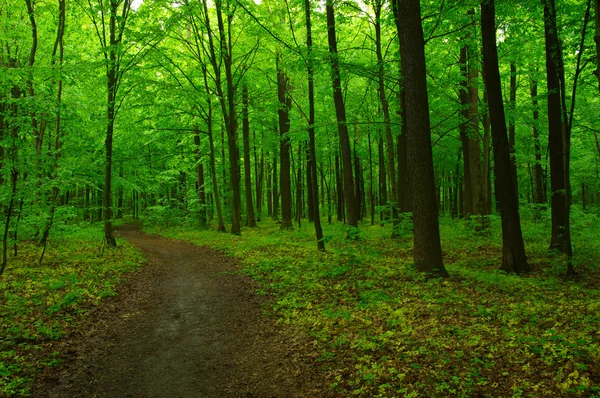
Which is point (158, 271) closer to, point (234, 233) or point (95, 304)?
point (95, 304)

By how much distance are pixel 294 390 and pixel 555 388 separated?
9.97 feet

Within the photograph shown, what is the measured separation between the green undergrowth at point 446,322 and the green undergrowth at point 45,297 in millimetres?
3971

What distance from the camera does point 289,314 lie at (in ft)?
24.5

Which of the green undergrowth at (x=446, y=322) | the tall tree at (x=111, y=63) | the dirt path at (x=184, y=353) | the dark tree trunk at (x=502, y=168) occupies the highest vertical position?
the tall tree at (x=111, y=63)

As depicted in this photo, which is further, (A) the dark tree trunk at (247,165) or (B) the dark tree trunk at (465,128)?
(A) the dark tree trunk at (247,165)

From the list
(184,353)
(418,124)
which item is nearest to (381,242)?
(418,124)

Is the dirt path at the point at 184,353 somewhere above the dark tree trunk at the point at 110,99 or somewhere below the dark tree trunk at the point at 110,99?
below

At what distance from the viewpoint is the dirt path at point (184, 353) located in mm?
5020

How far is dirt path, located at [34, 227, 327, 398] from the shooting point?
5.02 metres

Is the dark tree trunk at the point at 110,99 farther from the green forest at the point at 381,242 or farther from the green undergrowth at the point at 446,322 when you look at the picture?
the green undergrowth at the point at 446,322

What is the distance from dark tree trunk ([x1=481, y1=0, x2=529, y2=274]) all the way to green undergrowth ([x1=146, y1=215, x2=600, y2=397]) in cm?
60

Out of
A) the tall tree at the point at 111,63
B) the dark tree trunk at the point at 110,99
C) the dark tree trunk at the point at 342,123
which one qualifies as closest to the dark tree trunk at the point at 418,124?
the dark tree trunk at the point at 342,123

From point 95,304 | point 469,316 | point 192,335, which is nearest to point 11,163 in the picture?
point 95,304

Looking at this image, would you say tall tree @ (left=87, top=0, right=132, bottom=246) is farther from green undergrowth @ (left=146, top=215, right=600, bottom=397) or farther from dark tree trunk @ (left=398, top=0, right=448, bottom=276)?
dark tree trunk @ (left=398, top=0, right=448, bottom=276)
